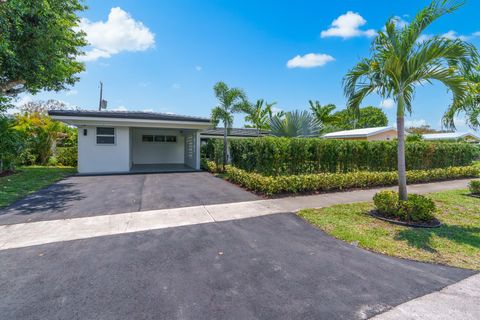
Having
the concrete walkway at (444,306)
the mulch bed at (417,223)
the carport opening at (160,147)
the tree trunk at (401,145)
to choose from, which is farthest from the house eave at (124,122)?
the concrete walkway at (444,306)

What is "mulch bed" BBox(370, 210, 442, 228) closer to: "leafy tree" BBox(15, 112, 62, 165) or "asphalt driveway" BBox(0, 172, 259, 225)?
"asphalt driveway" BBox(0, 172, 259, 225)

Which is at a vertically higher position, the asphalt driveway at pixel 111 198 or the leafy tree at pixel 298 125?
the leafy tree at pixel 298 125

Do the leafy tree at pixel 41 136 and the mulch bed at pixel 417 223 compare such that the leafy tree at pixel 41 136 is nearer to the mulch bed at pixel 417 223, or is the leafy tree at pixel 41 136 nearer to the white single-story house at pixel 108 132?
the white single-story house at pixel 108 132

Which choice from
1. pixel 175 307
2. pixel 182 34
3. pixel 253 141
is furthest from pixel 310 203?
pixel 182 34

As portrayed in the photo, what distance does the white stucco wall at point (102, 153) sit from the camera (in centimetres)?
1209

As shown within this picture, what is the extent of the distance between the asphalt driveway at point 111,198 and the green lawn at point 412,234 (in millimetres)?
2747

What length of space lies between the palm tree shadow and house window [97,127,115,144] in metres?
13.4

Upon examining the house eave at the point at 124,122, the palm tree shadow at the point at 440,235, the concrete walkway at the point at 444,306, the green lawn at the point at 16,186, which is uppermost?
the house eave at the point at 124,122

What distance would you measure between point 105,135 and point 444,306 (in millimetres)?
14273

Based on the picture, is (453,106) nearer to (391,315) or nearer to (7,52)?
(391,315)

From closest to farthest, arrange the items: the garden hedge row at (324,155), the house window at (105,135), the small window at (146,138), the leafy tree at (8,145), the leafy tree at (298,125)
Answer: the garden hedge row at (324,155) < the leafy tree at (8,145) < the leafy tree at (298,125) < the house window at (105,135) < the small window at (146,138)

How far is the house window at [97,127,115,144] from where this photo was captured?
12.3 meters

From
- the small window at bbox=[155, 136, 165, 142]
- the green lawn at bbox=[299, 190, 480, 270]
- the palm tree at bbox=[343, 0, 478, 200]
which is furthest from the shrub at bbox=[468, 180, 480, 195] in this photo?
the small window at bbox=[155, 136, 165, 142]

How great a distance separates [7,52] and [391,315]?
11.5 metres
